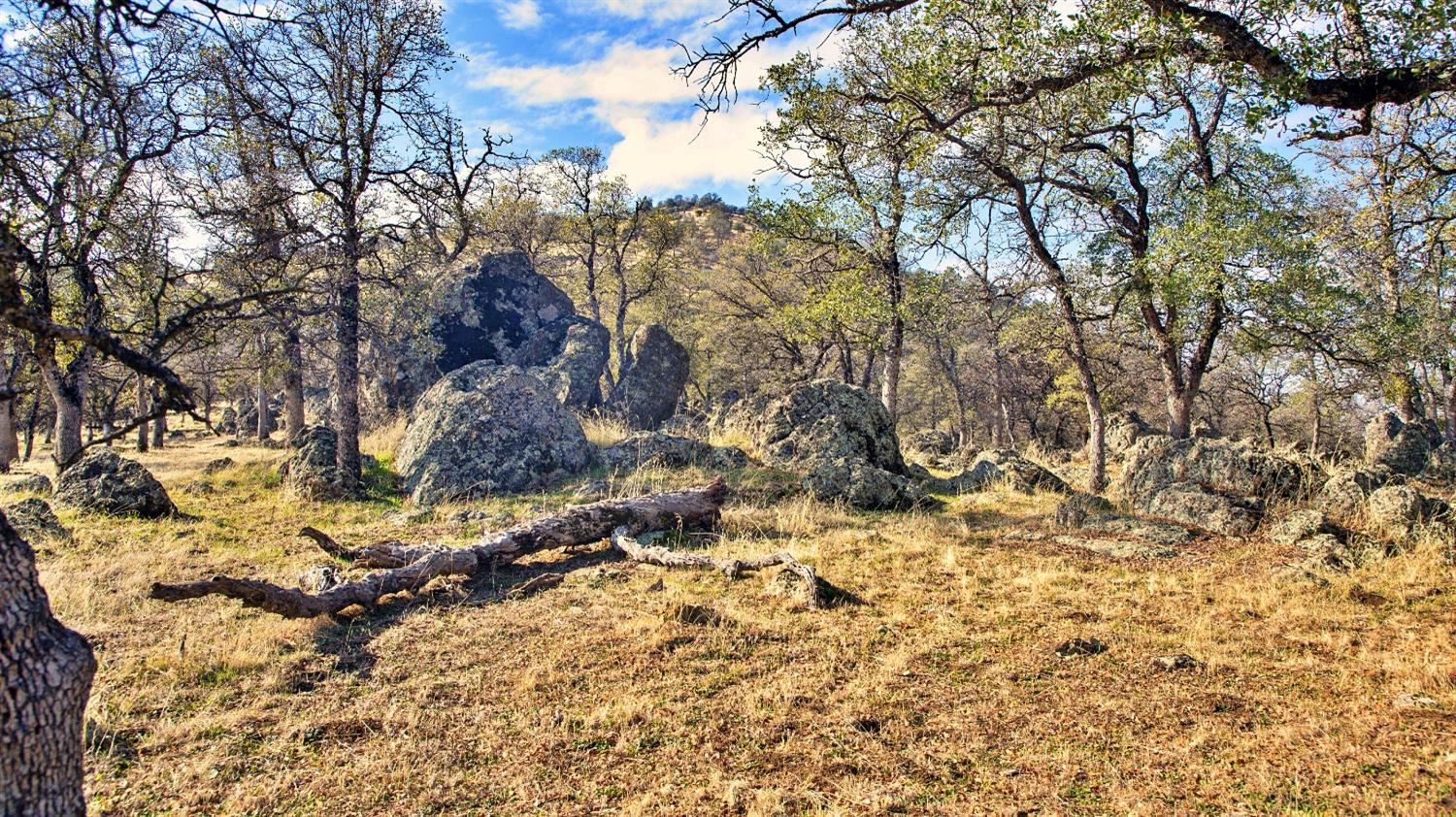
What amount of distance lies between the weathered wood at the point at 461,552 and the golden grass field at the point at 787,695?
23 centimetres

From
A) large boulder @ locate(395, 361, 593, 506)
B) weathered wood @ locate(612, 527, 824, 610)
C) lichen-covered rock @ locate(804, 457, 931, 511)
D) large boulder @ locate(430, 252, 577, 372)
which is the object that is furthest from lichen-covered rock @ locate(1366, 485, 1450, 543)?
large boulder @ locate(430, 252, 577, 372)

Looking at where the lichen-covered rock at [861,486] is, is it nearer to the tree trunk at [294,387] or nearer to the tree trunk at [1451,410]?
the tree trunk at [294,387]

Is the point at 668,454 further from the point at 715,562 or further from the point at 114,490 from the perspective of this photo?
the point at 114,490

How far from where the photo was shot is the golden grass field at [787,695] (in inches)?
139

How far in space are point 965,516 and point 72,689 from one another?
10389 mm

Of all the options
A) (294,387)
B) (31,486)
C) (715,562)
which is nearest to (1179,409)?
(715,562)

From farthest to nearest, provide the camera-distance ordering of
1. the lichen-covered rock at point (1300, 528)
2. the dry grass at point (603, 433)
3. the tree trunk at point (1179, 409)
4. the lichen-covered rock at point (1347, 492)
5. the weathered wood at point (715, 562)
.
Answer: the dry grass at point (603, 433)
the tree trunk at point (1179, 409)
the lichen-covered rock at point (1347, 492)
the lichen-covered rock at point (1300, 528)
the weathered wood at point (715, 562)

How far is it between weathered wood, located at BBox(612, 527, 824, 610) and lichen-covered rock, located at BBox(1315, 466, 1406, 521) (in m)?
7.36

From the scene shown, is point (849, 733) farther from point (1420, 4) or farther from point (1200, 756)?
point (1420, 4)

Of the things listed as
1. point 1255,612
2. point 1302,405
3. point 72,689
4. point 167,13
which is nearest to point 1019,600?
point 1255,612

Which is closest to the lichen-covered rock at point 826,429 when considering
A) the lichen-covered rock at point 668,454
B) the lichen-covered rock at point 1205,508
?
the lichen-covered rock at point 668,454

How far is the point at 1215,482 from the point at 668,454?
348 inches

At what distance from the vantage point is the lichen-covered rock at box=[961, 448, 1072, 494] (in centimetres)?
1319

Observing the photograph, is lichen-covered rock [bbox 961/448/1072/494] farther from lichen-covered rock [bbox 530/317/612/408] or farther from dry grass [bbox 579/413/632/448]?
lichen-covered rock [bbox 530/317/612/408]
